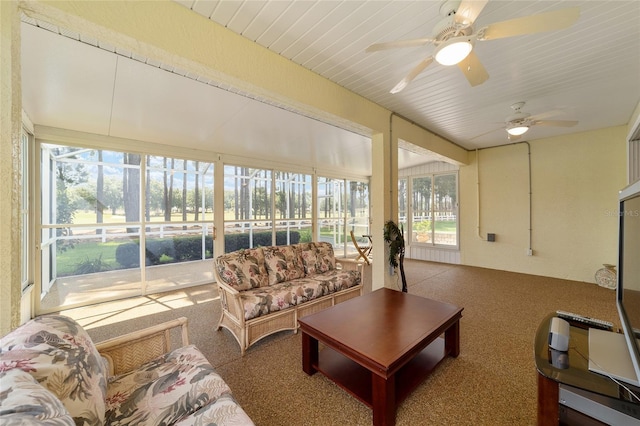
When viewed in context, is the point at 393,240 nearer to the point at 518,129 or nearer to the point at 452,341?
the point at 452,341

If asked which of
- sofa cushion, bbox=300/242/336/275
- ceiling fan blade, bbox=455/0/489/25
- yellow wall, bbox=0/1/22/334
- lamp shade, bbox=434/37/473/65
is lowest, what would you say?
sofa cushion, bbox=300/242/336/275

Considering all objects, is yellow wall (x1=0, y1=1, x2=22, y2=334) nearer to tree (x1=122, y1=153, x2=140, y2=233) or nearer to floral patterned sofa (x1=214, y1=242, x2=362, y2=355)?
floral patterned sofa (x1=214, y1=242, x2=362, y2=355)

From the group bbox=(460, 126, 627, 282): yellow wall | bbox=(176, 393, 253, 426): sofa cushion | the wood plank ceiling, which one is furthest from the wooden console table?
bbox=(460, 126, 627, 282): yellow wall

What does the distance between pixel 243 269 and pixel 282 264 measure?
1.67 ft

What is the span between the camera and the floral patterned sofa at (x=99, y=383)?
0.70m

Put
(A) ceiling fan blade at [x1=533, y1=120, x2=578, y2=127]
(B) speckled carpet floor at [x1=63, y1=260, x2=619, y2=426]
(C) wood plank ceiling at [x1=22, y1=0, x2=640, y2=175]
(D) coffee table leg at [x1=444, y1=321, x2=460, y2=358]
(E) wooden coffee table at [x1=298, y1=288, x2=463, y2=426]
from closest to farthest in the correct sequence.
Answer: (E) wooden coffee table at [x1=298, y1=288, x2=463, y2=426] < (B) speckled carpet floor at [x1=63, y1=260, x2=619, y2=426] < (C) wood plank ceiling at [x1=22, y1=0, x2=640, y2=175] < (D) coffee table leg at [x1=444, y1=321, x2=460, y2=358] < (A) ceiling fan blade at [x1=533, y1=120, x2=578, y2=127]

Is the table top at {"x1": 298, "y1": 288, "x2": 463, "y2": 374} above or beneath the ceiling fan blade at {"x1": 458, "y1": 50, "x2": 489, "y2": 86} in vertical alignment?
beneath

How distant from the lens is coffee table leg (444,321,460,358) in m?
2.12

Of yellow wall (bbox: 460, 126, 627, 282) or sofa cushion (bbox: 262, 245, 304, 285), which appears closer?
sofa cushion (bbox: 262, 245, 304, 285)

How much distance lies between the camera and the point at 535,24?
1451 millimetres

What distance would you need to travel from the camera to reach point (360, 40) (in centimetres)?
206

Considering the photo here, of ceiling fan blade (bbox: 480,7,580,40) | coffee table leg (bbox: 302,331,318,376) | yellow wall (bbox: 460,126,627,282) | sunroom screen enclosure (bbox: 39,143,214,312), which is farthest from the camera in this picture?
yellow wall (bbox: 460,126,627,282)

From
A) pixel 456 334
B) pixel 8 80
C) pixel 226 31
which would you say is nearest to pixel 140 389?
pixel 8 80

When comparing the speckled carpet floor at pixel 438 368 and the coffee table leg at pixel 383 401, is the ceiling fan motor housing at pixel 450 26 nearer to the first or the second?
the coffee table leg at pixel 383 401
